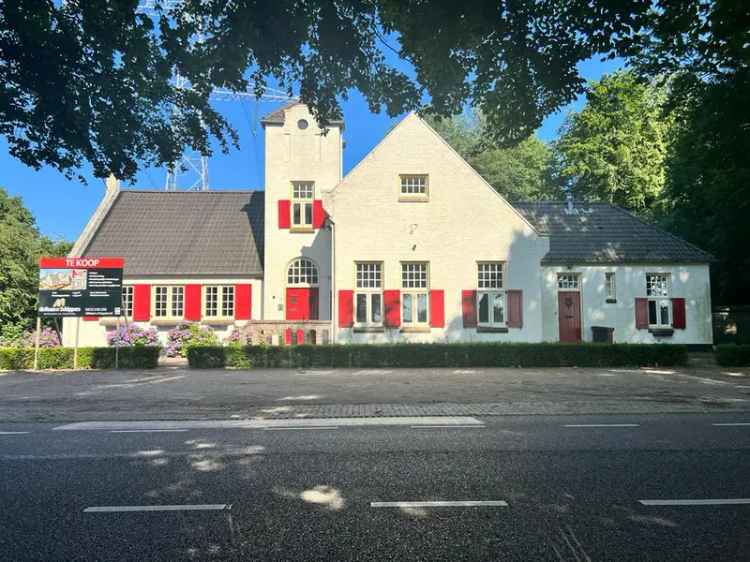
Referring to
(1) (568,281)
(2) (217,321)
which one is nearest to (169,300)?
(2) (217,321)

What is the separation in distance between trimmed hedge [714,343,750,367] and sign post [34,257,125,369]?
20.6 meters

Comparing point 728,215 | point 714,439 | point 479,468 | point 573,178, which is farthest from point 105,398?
point 573,178

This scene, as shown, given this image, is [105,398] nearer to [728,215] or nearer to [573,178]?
[728,215]

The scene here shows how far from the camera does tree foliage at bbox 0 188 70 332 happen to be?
2406cm

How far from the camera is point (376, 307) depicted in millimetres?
19703

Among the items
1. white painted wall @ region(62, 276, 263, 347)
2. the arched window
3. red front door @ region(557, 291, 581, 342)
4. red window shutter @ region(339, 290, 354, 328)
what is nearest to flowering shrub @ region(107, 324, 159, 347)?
white painted wall @ region(62, 276, 263, 347)

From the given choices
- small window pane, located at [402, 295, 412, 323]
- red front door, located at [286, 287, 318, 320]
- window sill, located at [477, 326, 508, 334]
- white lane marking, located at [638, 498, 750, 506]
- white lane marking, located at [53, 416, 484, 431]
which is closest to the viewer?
white lane marking, located at [638, 498, 750, 506]

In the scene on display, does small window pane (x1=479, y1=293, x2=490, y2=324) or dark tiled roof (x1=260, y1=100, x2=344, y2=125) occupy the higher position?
dark tiled roof (x1=260, y1=100, x2=344, y2=125)

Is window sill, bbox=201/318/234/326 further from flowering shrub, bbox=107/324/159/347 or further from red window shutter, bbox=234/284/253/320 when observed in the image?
flowering shrub, bbox=107/324/159/347

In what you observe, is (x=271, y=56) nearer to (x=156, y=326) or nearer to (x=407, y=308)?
(x=407, y=308)

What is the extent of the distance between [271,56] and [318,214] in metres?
17.2

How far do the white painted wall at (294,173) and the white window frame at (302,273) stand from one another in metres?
0.20

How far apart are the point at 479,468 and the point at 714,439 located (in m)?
3.85

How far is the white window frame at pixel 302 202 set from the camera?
2245 cm
